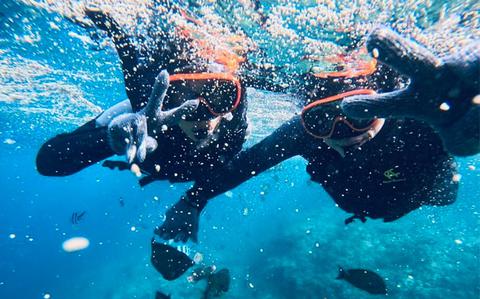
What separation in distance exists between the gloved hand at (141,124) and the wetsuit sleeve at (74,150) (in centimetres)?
118

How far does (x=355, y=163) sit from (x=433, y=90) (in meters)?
2.07

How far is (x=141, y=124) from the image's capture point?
2867 millimetres

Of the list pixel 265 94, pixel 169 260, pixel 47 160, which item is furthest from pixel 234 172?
pixel 265 94

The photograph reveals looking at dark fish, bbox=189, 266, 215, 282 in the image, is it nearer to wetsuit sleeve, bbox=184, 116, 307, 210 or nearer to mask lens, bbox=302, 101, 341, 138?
wetsuit sleeve, bbox=184, 116, 307, 210

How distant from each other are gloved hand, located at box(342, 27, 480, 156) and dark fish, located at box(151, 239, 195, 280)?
4000mm

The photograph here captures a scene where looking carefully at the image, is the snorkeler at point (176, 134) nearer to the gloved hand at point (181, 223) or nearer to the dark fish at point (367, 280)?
the gloved hand at point (181, 223)

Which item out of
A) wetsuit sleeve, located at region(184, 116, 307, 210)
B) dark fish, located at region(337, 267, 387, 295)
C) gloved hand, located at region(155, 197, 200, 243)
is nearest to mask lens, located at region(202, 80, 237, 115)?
wetsuit sleeve, located at region(184, 116, 307, 210)

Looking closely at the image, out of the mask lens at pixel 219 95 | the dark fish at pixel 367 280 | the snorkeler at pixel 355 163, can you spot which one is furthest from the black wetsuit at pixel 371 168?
the dark fish at pixel 367 280

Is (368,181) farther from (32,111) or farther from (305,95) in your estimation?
(32,111)

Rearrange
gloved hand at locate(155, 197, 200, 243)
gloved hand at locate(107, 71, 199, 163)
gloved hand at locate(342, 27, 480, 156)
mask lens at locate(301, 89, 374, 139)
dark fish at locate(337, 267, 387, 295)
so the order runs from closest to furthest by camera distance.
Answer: gloved hand at locate(342, 27, 480, 156) → gloved hand at locate(107, 71, 199, 163) → mask lens at locate(301, 89, 374, 139) → gloved hand at locate(155, 197, 200, 243) → dark fish at locate(337, 267, 387, 295)

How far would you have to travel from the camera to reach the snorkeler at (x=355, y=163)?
3396 mm

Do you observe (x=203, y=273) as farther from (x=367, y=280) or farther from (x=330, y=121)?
(x=330, y=121)

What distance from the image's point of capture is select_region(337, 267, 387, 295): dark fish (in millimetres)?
6328

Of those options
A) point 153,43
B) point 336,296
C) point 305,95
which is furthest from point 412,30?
point 336,296
